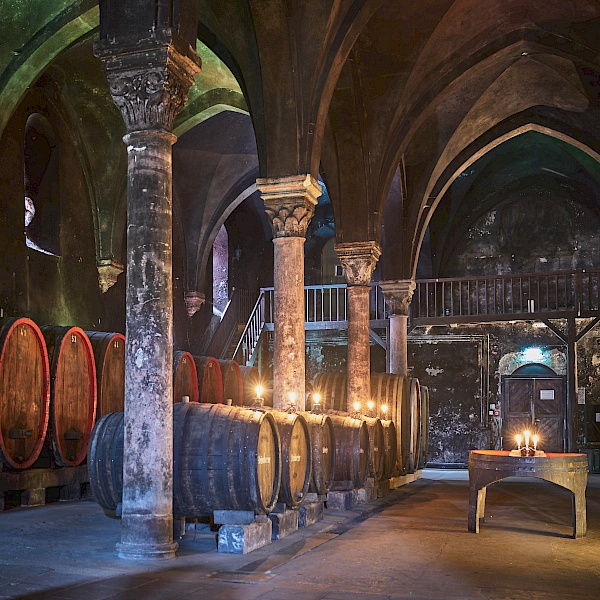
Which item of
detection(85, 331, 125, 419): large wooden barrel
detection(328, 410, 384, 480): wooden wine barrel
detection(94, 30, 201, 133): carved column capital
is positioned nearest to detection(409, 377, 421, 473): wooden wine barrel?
detection(328, 410, 384, 480): wooden wine barrel

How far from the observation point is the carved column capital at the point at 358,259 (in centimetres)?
1285

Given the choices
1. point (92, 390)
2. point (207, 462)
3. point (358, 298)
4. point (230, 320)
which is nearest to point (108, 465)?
point (207, 462)

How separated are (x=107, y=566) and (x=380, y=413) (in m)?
7.73

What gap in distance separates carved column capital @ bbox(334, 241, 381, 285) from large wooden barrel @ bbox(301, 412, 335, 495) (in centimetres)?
472

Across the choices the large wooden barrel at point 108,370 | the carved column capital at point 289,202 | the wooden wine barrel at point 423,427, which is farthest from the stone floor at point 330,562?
the wooden wine barrel at point 423,427

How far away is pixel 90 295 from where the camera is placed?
1445cm

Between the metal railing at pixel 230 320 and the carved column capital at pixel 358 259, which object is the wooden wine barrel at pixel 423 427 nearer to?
the carved column capital at pixel 358 259

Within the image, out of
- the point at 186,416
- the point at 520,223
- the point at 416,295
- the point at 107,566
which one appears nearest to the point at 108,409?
the point at 186,416

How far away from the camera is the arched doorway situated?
20.8m

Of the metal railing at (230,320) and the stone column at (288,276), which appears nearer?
the stone column at (288,276)

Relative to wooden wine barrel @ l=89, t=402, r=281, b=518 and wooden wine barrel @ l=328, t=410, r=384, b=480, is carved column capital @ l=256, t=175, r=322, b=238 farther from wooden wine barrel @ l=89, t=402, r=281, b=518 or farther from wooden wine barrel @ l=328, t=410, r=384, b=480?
wooden wine barrel @ l=89, t=402, r=281, b=518

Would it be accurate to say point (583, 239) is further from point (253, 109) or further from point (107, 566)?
point (107, 566)

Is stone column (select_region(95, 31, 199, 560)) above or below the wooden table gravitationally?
above

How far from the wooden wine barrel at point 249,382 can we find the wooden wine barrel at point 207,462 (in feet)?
23.3
